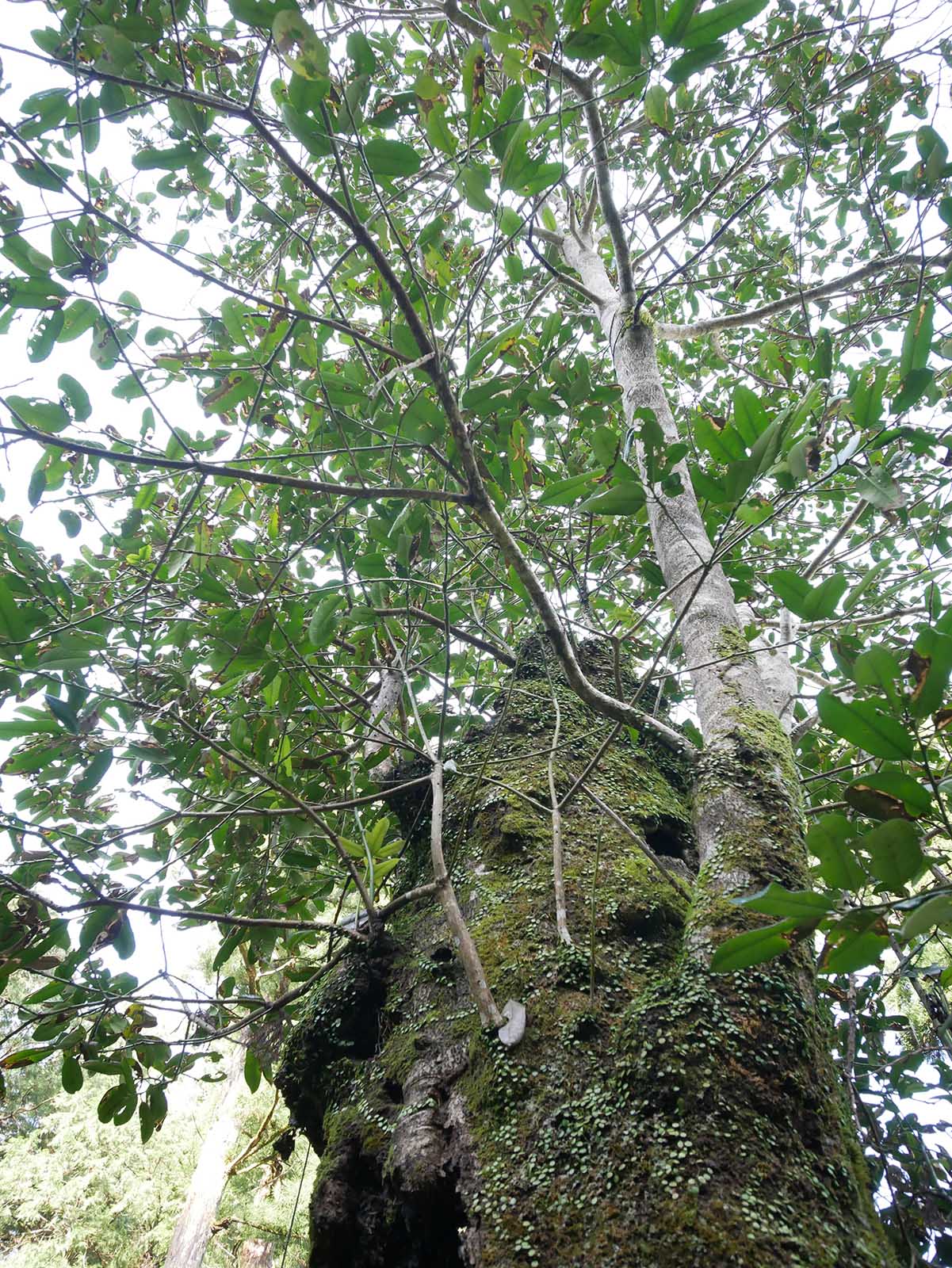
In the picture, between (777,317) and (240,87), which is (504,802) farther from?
(777,317)

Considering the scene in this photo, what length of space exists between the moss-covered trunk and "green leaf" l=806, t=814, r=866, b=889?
36 cm

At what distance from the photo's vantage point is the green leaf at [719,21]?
1096 mm

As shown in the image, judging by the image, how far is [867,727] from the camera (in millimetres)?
864

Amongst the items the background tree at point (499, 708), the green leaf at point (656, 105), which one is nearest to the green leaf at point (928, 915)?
the background tree at point (499, 708)

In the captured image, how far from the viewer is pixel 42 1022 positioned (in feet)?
5.42

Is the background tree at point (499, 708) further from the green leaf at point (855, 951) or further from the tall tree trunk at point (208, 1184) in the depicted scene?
the tall tree trunk at point (208, 1184)

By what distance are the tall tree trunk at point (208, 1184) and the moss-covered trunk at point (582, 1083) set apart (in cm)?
677

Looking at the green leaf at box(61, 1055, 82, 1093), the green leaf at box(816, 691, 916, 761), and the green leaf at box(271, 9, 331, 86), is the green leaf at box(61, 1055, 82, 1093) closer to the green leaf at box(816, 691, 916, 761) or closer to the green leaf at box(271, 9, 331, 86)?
the green leaf at box(816, 691, 916, 761)

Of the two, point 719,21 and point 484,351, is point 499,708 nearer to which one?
point 484,351

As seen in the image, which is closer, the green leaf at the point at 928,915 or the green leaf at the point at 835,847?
the green leaf at the point at 928,915

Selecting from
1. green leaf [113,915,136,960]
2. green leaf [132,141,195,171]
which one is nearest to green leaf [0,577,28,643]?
green leaf [113,915,136,960]

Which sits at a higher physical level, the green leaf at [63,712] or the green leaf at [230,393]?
the green leaf at [230,393]

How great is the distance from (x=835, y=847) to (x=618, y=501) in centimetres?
72

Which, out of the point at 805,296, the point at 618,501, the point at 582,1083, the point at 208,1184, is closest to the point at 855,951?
the point at 582,1083
